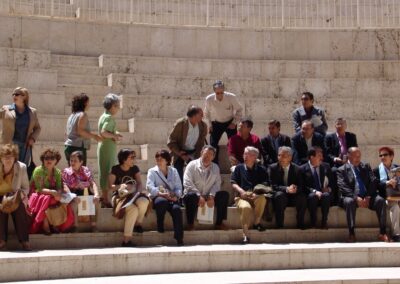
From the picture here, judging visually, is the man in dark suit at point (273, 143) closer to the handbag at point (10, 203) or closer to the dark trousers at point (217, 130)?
the dark trousers at point (217, 130)

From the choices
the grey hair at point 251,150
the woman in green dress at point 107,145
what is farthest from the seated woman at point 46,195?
the grey hair at point 251,150

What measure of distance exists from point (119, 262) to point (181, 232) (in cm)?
120

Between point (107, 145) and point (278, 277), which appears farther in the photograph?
point (107, 145)

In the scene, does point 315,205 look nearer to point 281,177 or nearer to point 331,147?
point 281,177

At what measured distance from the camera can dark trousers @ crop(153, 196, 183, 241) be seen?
30.4ft

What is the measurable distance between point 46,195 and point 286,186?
3465 millimetres

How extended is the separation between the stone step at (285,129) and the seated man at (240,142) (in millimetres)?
1529

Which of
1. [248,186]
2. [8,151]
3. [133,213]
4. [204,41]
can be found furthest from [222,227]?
[204,41]

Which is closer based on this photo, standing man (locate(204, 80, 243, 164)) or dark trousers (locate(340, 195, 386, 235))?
dark trousers (locate(340, 195, 386, 235))

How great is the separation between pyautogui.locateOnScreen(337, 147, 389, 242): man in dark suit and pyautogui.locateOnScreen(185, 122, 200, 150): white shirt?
7.30ft

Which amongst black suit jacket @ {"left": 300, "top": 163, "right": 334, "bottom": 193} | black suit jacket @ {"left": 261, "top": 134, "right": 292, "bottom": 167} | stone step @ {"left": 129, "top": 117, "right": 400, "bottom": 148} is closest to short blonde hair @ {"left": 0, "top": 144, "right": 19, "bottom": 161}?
stone step @ {"left": 129, "top": 117, "right": 400, "bottom": 148}

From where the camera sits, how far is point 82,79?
14.0 m

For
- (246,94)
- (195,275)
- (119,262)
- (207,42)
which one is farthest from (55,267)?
(207,42)

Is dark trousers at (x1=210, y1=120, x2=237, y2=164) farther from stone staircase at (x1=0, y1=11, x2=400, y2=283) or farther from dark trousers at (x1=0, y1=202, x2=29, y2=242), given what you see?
dark trousers at (x1=0, y1=202, x2=29, y2=242)
